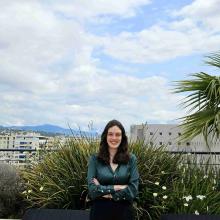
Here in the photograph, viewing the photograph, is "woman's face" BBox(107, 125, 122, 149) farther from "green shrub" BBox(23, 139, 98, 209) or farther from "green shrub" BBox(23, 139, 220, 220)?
"green shrub" BBox(23, 139, 98, 209)

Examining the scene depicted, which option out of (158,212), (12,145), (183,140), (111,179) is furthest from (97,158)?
(12,145)

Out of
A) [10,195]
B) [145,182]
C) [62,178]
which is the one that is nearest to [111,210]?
[145,182]

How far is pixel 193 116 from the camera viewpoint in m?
8.34

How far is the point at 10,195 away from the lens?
8.44 metres

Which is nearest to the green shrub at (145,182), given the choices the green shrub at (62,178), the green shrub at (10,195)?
the green shrub at (62,178)

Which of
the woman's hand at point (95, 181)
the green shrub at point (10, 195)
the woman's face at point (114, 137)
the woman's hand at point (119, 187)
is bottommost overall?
the green shrub at point (10, 195)

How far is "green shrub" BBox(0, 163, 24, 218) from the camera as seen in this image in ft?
27.6

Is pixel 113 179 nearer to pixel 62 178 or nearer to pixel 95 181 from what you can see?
pixel 95 181

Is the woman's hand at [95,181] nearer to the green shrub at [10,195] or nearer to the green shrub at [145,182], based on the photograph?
the green shrub at [145,182]

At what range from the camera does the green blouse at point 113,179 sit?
14.6 feet

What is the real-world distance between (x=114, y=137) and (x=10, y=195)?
14.0 feet

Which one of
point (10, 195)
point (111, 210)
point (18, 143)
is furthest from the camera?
point (18, 143)

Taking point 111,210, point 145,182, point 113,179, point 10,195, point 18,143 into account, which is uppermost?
point 18,143

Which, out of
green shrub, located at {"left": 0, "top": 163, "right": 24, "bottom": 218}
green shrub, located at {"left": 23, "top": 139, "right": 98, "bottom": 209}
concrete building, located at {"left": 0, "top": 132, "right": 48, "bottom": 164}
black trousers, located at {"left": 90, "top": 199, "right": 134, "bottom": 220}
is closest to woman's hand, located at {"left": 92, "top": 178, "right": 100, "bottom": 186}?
black trousers, located at {"left": 90, "top": 199, "right": 134, "bottom": 220}
